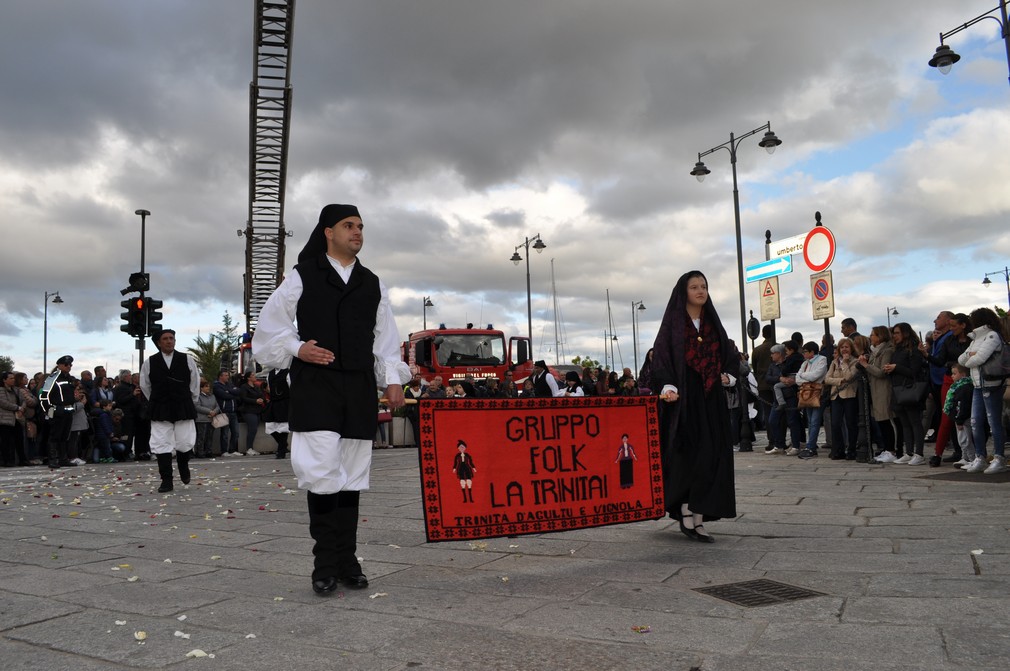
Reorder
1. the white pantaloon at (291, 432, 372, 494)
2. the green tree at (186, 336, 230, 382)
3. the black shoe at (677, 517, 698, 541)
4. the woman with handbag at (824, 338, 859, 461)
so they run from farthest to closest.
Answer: the green tree at (186, 336, 230, 382) → the woman with handbag at (824, 338, 859, 461) → the black shoe at (677, 517, 698, 541) → the white pantaloon at (291, 432, 372, 494)

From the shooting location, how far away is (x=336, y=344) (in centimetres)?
488

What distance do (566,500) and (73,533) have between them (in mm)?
4277

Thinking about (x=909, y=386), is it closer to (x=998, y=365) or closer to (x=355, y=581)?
(x=998, y=365)

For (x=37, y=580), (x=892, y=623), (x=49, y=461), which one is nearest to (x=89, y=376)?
(x=49, y=461)

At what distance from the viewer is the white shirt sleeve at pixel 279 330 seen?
15.8 feet

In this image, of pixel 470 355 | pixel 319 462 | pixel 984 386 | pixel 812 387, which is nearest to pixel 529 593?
pixel 319 462

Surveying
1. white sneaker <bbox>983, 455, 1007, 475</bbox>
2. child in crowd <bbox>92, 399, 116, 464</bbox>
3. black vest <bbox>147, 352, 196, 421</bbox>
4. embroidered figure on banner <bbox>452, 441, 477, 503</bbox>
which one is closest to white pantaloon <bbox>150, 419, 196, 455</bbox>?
black vest <bbox>147, 352, 196, 421</bbox>

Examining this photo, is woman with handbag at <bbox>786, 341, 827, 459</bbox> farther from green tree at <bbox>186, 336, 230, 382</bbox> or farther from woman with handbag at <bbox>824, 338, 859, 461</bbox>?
green tree at <bbox>186, 336, 230, 382</bbox>

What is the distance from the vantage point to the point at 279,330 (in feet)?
16.1

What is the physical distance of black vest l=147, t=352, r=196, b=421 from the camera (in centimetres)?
1059

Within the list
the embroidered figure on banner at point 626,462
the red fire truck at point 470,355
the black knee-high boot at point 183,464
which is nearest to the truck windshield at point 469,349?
the red fire truck at point 470,355

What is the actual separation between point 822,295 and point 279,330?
11.2 metres

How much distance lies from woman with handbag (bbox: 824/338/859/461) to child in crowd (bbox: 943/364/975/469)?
1737 mm

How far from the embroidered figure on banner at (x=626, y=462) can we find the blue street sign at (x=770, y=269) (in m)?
12.0
